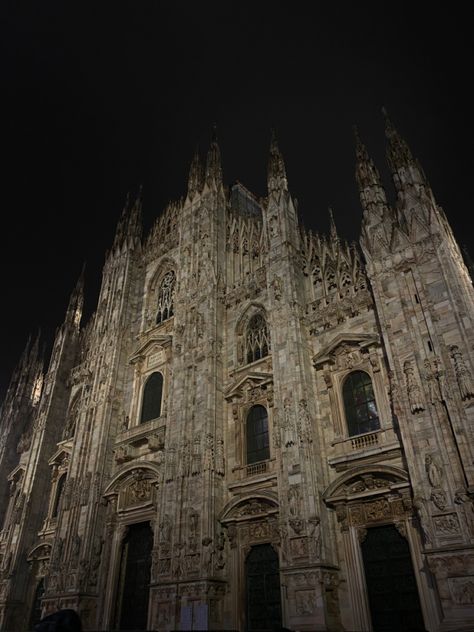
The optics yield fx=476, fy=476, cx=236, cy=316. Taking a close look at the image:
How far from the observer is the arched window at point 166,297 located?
91.4ft

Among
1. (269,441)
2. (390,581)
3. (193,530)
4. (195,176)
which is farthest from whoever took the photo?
(195,176)

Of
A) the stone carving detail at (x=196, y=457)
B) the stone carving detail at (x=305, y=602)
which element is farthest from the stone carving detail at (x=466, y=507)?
Answer: the stone carving detail at (x=196, y=457)

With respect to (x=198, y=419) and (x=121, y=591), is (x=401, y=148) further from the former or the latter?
(x=121, y=591)

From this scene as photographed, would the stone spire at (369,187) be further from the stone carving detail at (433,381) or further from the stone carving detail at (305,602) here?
the stone carving detail at (305,602)

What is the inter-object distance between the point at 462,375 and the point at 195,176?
21587 millimetres

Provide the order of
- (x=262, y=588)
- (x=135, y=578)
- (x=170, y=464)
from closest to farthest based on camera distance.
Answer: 1. (x=262, y=588)
2. (x=170, y=464)
3. (x=135, y=578)

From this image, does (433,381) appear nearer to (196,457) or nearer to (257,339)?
(257,339)

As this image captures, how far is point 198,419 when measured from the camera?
19.9 meters

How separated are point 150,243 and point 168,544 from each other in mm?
19730

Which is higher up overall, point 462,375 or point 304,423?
point 304,423

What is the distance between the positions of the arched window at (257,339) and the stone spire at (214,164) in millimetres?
10491

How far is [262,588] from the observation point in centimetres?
1606

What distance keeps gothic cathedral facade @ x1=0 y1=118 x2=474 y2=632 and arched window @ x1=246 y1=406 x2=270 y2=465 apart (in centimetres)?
8

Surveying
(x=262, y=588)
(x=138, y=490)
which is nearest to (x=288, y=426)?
(x=262, y=588)
